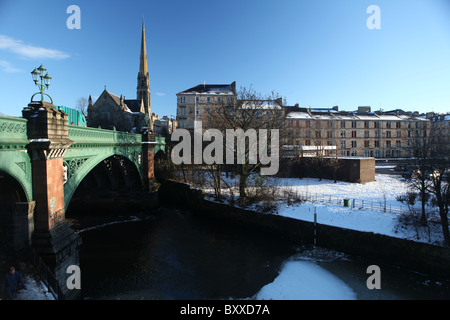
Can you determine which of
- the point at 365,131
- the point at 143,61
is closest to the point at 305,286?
the point at 365,131

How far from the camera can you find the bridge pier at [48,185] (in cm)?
1032

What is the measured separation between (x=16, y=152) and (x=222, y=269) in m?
11.0

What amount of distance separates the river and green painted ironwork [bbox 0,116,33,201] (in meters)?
6.02

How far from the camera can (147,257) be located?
639 inches

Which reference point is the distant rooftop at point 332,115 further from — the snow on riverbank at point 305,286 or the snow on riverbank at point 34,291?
the snow on riverbank at point 34,291

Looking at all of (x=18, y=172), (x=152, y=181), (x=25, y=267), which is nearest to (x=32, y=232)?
(x=25, y=267)

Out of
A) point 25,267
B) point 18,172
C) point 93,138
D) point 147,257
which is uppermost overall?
point 93,138

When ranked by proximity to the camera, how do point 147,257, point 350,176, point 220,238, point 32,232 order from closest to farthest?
point 32,232, point 147,257, point 220,238, point 350,176

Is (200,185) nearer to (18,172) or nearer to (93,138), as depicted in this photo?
(93,138)

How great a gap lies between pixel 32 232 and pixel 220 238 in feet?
39.0

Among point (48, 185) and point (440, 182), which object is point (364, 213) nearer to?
point (440, 182)

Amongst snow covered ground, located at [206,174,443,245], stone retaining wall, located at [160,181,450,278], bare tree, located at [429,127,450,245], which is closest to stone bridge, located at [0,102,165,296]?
stone retaining wall, located at [160,181,450,278]

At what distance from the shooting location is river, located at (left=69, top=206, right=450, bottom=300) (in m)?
12.1

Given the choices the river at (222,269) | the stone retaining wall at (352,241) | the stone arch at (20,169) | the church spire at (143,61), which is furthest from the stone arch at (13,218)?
the church spire at (143,61)
